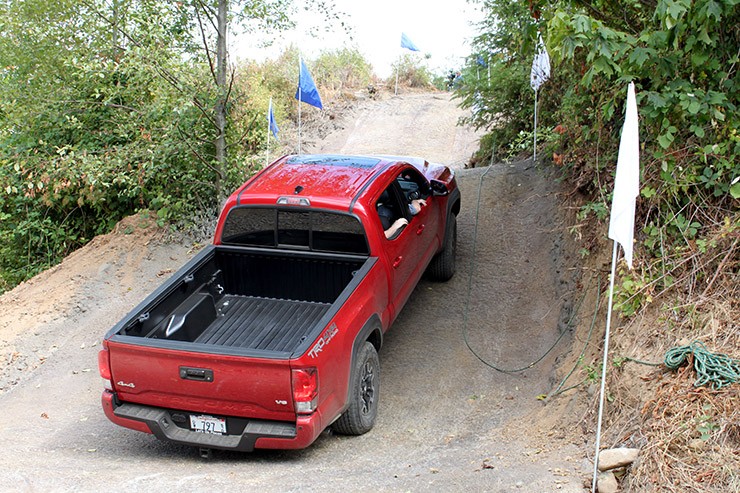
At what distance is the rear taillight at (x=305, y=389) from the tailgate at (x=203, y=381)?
54 mm

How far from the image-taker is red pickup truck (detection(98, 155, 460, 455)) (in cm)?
564

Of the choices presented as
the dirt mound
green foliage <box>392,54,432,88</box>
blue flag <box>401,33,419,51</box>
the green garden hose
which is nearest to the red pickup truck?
the green garden hose

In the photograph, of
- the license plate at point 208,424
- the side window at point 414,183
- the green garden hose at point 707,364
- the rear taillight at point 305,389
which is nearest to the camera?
the green garden hose at point 707,364

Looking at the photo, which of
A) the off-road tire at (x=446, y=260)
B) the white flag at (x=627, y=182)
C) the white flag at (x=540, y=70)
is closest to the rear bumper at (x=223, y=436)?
the white flag at (x=627, y=182)

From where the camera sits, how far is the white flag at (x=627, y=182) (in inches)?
208

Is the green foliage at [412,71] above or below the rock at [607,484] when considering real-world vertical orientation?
above

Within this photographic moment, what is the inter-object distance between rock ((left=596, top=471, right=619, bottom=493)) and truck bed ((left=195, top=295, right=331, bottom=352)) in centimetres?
275

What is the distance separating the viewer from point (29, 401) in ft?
25.7

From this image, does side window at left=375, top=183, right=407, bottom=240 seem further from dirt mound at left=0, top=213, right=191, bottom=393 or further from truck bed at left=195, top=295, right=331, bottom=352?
dirt mound at left=0, top=213, right=191, bottom=393

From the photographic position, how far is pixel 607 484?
5.01 metres

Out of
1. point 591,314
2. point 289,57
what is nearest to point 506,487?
point 591,314

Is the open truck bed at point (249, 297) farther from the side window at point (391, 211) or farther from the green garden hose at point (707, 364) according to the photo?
the green garden hose at point (707, 364)

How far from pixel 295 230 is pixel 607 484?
368 centimetres

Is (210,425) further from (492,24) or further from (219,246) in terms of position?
(492,24)
